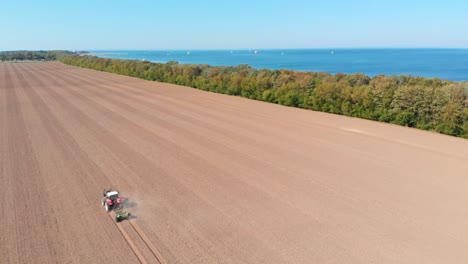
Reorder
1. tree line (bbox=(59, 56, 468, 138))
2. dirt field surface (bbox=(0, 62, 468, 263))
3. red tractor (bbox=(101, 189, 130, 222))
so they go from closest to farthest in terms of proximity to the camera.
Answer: dirt field surface (bbox=(0, 62, 468, 263))
red tractor (bbox=(101, 189, 130, 222))
tree line (bbox=(59, 56, 468, 138))

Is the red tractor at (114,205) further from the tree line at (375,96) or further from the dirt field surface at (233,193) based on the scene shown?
the tree line at (375,96)

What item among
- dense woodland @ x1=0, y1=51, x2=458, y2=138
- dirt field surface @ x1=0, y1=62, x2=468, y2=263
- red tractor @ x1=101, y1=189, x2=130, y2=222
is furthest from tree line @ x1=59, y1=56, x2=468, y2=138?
red tractor @ x1=101, y1=189, x2=130, y2=222

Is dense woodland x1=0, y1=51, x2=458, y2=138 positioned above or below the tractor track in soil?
above

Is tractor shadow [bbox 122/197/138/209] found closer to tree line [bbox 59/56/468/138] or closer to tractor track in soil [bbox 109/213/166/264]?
tractor track in soil [bbox 109/213/166/264]

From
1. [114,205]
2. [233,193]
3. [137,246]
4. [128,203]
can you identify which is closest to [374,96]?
[233,193]

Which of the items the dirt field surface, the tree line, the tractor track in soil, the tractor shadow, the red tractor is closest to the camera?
the tractor track in soil

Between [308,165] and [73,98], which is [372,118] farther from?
[73,98]

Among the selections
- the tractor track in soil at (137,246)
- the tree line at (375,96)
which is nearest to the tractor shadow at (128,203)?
the tractor track in soil at (137,246)

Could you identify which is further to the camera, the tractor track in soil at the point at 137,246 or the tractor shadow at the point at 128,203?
the tractor shadow at the point at 128,203
